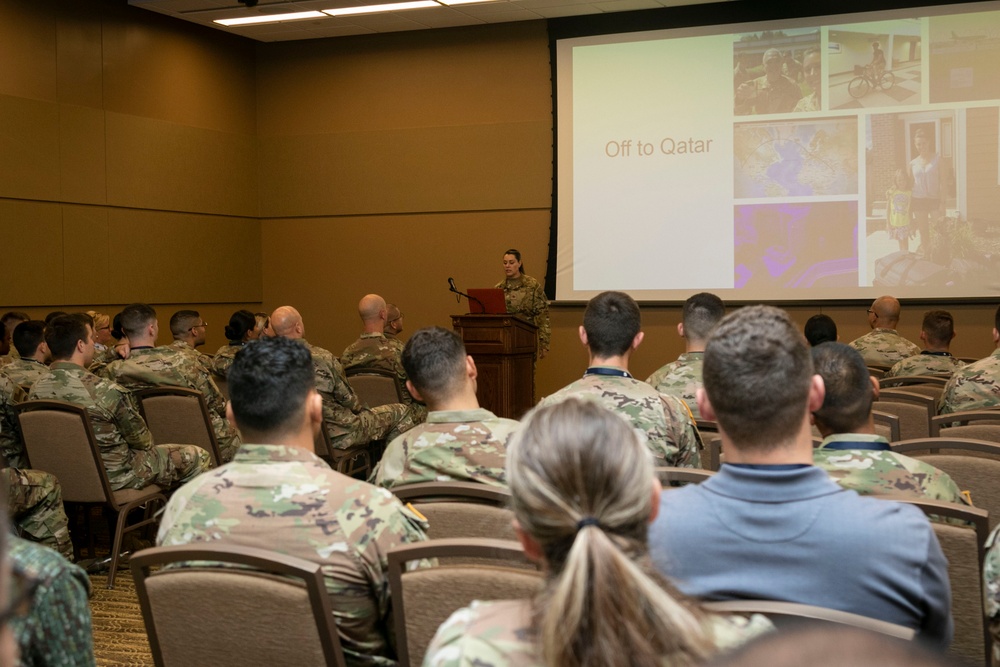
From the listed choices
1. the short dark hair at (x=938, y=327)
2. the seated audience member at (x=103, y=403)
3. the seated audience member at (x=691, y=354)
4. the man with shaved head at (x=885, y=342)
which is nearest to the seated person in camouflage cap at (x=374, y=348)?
the seated audience member at (x=103, y=403)

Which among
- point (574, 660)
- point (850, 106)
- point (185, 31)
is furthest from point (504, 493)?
point (185, 31)

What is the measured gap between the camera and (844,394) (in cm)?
256

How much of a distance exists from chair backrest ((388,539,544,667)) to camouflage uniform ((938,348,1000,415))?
136 inches

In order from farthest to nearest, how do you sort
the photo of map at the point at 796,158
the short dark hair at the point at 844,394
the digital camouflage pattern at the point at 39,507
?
the photo of map at the point at 796,158
the digital camouflage pattern at the point at 39,507
the short dark hair at the point at 844,394

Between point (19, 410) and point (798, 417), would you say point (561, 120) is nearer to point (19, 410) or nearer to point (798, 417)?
point (19, 410)

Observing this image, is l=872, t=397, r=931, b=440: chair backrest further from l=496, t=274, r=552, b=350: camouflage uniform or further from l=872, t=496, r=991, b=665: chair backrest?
l=496, t=274, r=552, b=350: camouflage uniform

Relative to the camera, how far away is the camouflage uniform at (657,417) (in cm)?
338

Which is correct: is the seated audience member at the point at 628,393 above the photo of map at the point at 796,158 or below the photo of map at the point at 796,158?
below

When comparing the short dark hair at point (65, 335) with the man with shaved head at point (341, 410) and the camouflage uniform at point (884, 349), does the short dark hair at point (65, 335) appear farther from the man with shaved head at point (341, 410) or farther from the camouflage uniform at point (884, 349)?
the camouflage uniform at point (884, 349)

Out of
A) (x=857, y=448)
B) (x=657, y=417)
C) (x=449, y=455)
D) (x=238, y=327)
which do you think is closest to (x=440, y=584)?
(x=449, y=455)

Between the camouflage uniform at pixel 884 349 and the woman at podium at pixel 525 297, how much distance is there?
135 inches

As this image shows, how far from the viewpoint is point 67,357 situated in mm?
4777

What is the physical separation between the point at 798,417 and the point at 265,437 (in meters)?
1.19

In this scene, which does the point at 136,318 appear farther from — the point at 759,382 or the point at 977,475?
the point at 759,382
